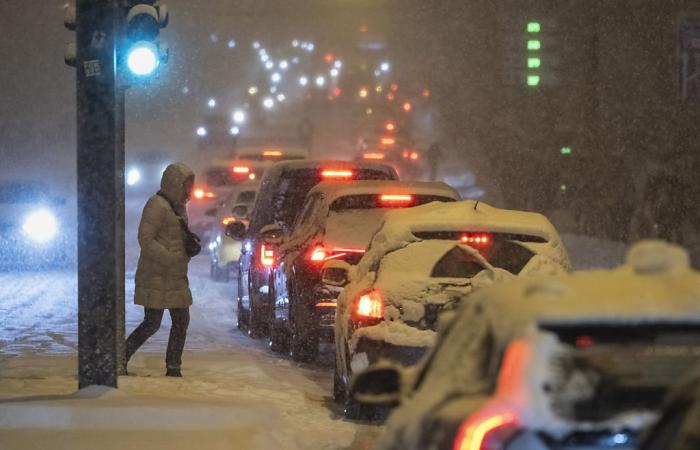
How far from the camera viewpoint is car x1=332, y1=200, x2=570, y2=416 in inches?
354

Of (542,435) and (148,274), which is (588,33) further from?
(542,435)

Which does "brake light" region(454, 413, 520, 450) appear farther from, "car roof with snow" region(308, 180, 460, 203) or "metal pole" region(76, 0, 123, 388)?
"car roof with snow" region(308, 180, 460, 203)

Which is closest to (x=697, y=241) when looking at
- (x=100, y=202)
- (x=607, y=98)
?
(x=607, y=98)

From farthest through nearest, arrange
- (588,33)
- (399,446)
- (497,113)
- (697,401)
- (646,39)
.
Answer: (497,113) < (646,39) < (588,33) < (399,446) < (697,401)

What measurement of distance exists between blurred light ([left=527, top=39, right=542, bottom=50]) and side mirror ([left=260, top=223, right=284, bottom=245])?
16.2 metres

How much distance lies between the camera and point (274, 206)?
14.9 metres

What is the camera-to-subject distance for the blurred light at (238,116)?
85463 millimetres

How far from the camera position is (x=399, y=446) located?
14.5ft

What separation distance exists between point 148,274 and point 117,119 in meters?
1.58

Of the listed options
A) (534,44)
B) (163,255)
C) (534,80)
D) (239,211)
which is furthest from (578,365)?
(534,44)

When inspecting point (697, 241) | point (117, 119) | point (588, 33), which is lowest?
point (697, 241)

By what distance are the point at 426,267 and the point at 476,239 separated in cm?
42

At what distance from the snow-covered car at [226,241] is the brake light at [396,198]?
9.18 meters

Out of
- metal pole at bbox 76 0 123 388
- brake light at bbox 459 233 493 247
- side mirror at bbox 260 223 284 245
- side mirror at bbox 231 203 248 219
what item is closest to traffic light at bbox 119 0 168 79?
metal pole at bbox 76 0 123 388
